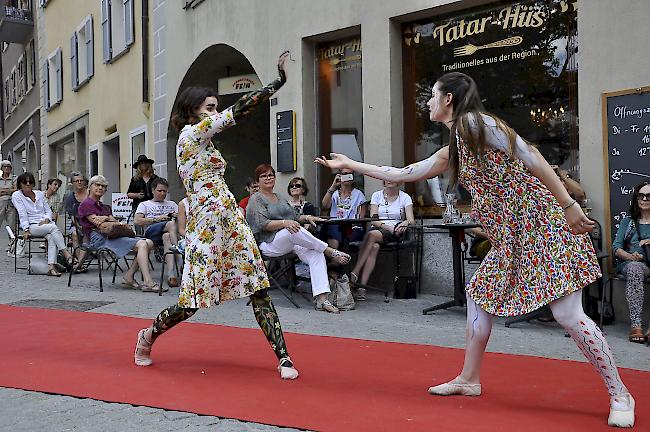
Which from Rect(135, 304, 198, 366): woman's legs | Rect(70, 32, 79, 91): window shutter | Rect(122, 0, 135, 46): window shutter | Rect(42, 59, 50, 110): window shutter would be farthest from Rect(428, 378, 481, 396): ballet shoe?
Rect(42, 59, 50, 110): window shutter

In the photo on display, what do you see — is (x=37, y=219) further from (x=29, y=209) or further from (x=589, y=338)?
(x=589, y=338)

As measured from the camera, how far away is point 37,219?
11.7 meters

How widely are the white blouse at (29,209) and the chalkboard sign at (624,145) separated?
803 cm

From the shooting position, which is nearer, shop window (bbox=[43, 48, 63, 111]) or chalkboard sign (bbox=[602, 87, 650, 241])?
chalkboard sign (bbox=[602, 87, 650, 241])

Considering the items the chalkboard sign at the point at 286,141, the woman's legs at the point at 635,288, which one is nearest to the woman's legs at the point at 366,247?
the chalkboard sign at the point at 286,141

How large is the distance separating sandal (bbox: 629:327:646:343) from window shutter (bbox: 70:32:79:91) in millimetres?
17053

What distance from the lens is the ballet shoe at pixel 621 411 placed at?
361cm

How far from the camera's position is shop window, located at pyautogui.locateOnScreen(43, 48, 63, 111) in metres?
22.4

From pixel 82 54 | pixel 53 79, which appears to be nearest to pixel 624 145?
pixel 82 54

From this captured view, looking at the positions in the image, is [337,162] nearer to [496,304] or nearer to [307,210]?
[496,304]

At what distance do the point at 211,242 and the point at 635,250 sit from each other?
12.6ft

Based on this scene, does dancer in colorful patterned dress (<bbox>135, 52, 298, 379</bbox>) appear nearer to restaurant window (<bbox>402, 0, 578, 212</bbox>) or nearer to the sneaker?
the sneaker

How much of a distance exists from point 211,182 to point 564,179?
406 cm

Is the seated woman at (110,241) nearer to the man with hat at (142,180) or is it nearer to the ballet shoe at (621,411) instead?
the man with hat at (142,180)
